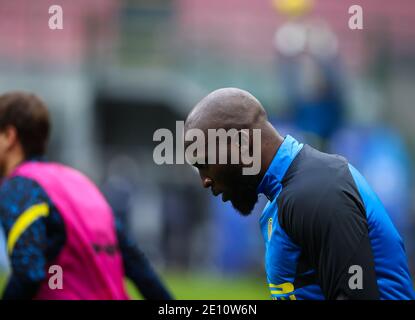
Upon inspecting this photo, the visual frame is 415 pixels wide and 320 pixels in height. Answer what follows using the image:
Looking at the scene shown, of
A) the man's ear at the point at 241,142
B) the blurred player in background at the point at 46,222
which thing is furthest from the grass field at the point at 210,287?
the man's ear at the point at 241,142

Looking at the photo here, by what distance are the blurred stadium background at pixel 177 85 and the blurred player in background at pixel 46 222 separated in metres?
7.89

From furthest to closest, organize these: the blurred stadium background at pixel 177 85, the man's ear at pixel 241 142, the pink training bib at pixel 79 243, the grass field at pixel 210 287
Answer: the blurred stadium background at pixel 177 85, the grass field at pixel 210 287, the pink training bib at pixel 79 243, the man's ear at pixel 241 142

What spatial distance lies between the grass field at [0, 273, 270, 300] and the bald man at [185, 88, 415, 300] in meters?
6.49

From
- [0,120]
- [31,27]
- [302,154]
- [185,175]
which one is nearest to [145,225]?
[185,175]

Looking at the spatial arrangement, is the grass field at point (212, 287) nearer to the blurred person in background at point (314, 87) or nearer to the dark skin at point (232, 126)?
the blurred person in background at point (314, 87)

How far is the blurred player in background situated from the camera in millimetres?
4617

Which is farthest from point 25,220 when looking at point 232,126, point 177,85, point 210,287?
point 177,85

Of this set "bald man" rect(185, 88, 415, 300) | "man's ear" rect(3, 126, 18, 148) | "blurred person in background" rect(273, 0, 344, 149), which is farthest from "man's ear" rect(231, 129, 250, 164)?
"blurred person in background" rect(273, 0, 344, 149)

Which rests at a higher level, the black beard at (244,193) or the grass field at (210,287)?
the black beard at (244,193)

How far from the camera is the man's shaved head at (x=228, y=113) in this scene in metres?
3.69

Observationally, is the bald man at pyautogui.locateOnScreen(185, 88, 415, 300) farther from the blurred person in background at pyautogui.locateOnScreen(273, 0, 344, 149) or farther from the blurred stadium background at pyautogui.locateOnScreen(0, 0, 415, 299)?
the blurred stadium background at pyautogui.locateOnScreen(0, 0, 415, 299)

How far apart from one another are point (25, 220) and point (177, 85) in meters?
14.1

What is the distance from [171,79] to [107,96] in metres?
1.33

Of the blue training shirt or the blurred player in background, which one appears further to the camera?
the blurred player in background
